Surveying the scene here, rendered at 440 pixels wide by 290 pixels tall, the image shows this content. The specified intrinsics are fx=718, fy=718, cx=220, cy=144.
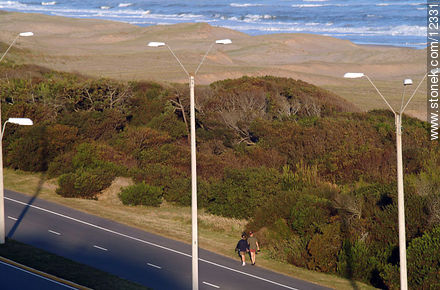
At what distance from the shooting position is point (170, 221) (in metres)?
31.4

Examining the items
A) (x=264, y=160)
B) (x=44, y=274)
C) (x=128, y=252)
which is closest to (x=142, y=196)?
(x=264, y=160)

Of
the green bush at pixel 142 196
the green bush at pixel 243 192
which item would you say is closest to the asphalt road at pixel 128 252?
the green bush at pixel 142 196

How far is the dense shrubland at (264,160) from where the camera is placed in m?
24.7

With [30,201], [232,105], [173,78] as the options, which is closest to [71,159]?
[30,201]

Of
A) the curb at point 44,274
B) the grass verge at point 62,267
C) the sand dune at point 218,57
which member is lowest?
the grass verge at point 62,267

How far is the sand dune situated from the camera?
271 feet

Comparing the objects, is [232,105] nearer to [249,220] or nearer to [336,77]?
[249,220]

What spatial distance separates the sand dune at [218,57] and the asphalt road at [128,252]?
3699cm

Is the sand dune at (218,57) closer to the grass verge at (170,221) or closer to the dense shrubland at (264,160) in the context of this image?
the dense shrubland at (264,160)

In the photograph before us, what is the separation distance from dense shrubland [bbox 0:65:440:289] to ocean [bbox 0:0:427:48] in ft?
209

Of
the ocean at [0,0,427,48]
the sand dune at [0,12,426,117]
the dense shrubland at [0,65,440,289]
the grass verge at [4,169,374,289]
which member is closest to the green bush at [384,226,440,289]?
the dense shrubland at [0,65,440,289]

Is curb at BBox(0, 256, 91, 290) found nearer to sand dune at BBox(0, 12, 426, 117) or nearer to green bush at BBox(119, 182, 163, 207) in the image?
green bush at BBox(119, 182, 163, 207)

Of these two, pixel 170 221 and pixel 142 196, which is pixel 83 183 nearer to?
pixel 142 196

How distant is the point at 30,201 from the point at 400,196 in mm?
21149
